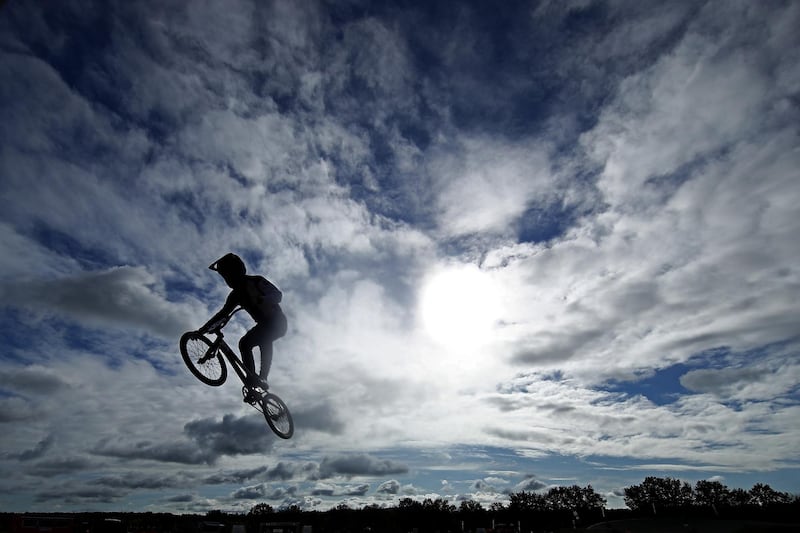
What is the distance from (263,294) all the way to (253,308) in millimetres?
458

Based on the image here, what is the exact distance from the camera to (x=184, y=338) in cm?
1109

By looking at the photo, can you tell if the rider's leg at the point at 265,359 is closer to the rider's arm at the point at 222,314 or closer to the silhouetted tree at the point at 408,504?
the rider's arm at the point at 222,314

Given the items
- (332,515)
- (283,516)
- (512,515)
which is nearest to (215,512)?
(283,516)

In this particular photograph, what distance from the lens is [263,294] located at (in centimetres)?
1091

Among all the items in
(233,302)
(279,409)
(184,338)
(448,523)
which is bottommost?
(448,523)

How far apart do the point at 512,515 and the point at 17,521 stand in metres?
145

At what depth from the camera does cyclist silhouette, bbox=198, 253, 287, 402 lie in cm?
1054

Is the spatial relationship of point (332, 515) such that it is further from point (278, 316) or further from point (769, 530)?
point (278, 316)

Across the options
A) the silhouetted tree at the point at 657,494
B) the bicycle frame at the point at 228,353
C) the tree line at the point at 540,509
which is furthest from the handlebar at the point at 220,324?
the silhouetted tree at the point at 657,494

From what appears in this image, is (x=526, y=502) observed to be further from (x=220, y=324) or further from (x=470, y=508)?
(x=220, y=324)

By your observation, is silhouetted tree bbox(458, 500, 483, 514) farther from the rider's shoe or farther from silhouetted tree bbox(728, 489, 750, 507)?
the rider's shoe

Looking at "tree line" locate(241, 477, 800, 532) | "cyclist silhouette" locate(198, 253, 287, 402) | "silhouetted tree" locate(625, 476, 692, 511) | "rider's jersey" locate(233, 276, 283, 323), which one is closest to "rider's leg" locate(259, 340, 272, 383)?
"cyclist silhouette" locate(198, 253, 287, 402)

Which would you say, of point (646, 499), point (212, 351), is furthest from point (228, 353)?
point (646, 499)

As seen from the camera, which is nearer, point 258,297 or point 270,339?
point 258,297
